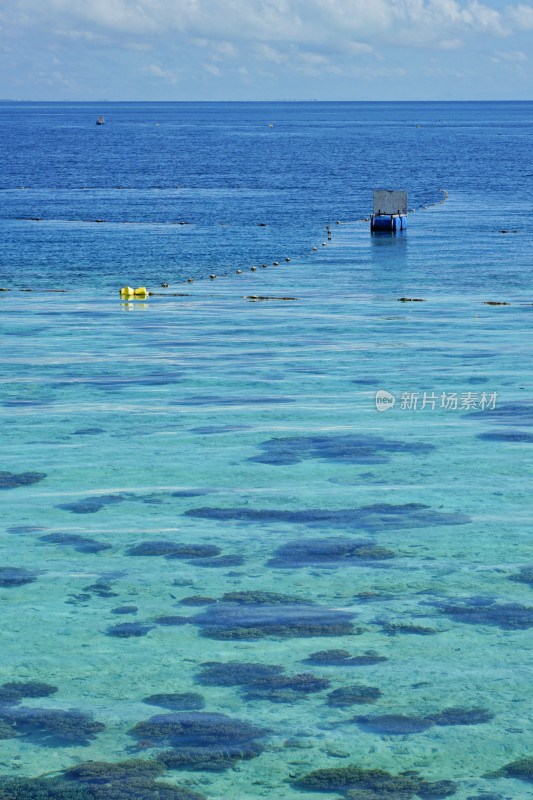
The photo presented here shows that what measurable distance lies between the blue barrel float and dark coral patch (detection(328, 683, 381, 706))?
55639 millimetres

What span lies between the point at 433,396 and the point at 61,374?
419 inches

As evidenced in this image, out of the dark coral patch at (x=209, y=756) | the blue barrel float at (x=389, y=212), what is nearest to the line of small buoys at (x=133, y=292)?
the blue barrel float at (x=389, y=212)

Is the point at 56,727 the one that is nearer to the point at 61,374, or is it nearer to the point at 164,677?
the point at 164,677

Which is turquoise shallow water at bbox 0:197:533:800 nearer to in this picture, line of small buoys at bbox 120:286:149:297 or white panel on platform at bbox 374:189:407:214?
line of small buoys at bbox 120:286:149:297

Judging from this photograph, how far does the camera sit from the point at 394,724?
11.6 meters

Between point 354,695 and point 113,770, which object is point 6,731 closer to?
point 113,770

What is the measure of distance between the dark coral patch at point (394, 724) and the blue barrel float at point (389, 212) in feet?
185

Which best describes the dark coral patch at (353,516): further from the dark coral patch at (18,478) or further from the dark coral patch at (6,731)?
the dark coral patch at (6,731)

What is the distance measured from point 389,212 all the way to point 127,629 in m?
55.8

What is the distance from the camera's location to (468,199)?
93.2m

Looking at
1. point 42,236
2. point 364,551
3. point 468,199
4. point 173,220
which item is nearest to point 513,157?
point 468,199

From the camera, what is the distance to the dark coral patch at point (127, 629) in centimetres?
1378

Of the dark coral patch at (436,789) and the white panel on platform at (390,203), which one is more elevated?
the white panel on platform at (390,203)

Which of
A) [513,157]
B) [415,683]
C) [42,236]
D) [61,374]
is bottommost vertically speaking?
[415,683]
